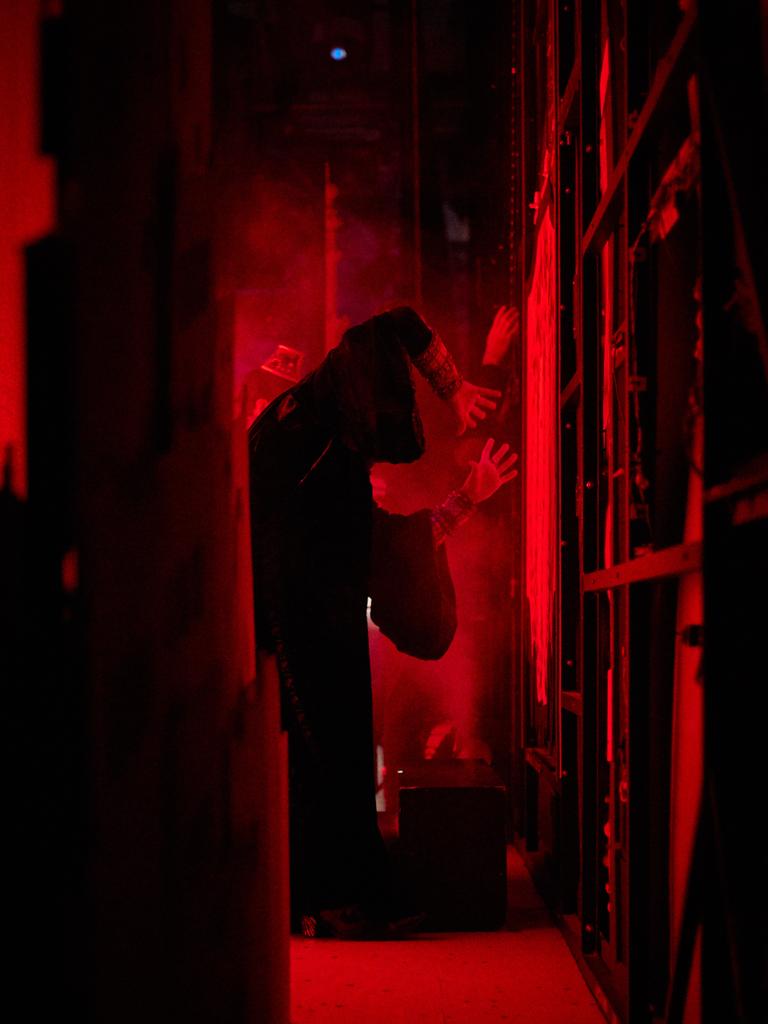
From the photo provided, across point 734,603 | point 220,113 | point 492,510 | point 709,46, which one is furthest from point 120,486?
point 220,113

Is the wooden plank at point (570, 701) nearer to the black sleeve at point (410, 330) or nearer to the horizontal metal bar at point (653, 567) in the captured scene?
the horizontal metal bar at point (653, 567)

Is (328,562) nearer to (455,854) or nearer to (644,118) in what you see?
(455,854)

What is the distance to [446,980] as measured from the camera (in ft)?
8.71

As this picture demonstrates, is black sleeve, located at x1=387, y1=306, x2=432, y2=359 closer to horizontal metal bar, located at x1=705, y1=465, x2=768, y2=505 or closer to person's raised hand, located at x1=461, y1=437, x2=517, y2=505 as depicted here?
person's raised hand, located at x1=461, y1=437, x2=517, y2=505

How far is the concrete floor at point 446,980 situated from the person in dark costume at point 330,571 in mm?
259

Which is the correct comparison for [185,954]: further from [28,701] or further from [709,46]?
[709,46]

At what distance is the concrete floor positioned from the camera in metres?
2.40

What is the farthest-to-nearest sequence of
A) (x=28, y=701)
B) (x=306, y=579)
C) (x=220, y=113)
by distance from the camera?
(x=220, y=113) < (x=306, y=579) < (x=28, y=701)

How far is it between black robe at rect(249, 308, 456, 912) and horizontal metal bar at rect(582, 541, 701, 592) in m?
1.02

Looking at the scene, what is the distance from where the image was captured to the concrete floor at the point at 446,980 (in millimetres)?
2400

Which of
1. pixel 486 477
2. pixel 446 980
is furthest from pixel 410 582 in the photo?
pixel 446 980

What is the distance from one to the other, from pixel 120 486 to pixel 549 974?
1.93 meters

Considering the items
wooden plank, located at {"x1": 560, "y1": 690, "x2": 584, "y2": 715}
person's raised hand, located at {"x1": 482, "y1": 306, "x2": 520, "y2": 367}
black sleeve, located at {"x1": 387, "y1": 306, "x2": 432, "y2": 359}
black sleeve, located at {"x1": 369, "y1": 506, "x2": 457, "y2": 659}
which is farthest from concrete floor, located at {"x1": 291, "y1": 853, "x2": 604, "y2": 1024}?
person's raised hand, located at {"x1": 482, "y1": 306, "x2": 520, "y2": 367}

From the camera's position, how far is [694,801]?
5.88 ft
